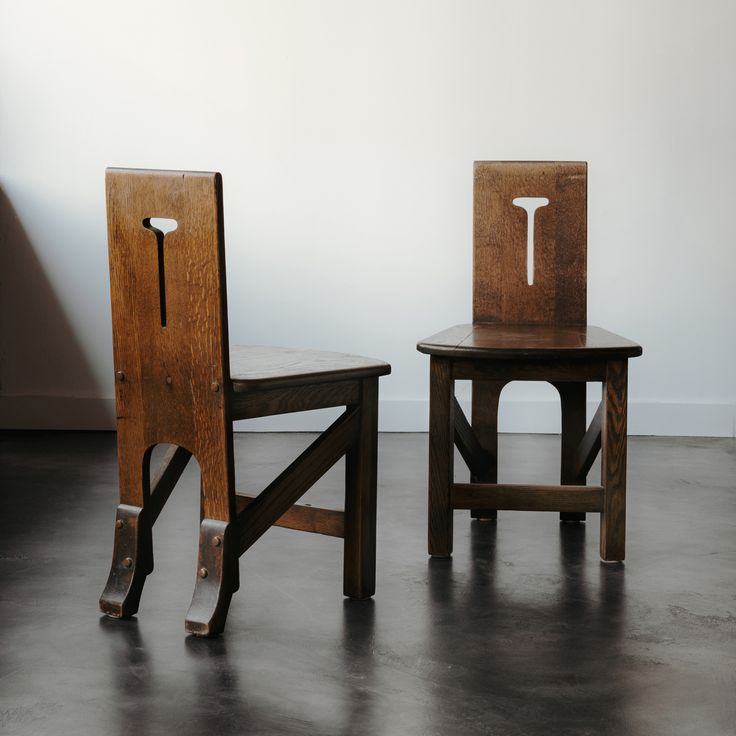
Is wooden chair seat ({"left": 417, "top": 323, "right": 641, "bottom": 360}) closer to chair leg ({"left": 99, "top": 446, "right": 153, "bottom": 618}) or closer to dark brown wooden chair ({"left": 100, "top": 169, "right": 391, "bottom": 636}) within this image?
dark brown wooden chair ({"left": 100, "top": 169, "right": 391, "bottom": 636})

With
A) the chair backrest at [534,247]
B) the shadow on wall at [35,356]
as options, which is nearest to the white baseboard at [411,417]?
the shadow on wall at [35,356]

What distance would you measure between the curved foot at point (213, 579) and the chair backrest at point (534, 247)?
1263mm

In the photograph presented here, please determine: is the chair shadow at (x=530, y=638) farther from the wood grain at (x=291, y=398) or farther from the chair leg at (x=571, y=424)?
the wood grain at (x=291, y=398)

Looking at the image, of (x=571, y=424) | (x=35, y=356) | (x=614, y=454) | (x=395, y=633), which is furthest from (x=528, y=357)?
(x=35, y=356)

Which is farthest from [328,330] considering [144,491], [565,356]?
[144,491]

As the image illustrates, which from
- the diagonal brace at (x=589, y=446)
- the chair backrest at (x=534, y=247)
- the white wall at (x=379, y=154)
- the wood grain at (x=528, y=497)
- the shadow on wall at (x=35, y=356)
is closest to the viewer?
the wood grain at (x=528, y=497)

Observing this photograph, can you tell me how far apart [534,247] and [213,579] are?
57.5 inches

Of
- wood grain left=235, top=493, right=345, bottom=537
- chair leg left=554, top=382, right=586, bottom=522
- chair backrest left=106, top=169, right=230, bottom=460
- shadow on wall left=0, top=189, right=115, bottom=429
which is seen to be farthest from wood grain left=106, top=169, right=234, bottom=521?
shadow on wall left=0, top=189, right=115, bottom=429

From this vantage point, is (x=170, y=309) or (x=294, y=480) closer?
(x=170, y=309)

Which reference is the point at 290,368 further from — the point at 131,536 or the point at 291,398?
the point at 131,536

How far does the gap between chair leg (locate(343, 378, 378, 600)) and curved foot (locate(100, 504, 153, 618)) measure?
0.39m

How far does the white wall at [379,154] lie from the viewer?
396 centimetres

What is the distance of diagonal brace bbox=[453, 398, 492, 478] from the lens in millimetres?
2451

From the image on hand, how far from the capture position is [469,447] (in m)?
2.55
